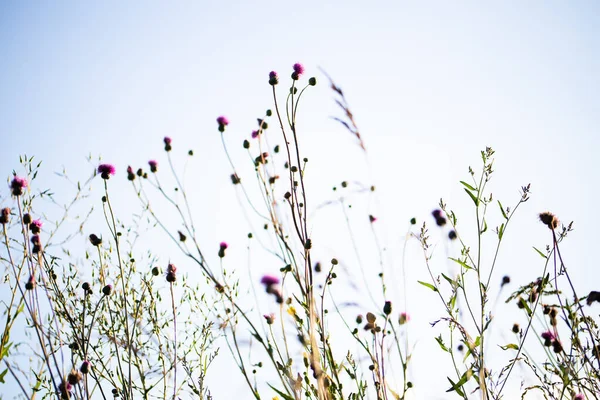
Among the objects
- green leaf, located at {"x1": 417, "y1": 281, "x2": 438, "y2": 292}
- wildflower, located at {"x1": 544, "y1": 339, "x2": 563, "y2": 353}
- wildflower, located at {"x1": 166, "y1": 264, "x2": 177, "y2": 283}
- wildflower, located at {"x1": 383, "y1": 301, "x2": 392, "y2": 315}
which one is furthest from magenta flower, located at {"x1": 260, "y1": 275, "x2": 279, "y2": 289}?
wildflower, located at {"x1": 166, "y1": 264, "x2": 177, "y2": 283}

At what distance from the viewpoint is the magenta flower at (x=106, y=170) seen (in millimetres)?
2559

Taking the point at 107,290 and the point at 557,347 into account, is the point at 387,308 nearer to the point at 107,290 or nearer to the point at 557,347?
the point at 557,347

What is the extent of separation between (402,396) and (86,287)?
1.84 metres

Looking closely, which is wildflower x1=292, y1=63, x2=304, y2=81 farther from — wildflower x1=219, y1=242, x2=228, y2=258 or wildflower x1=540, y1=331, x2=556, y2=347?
wildflower x1=540, y1=331, x2=556, y2=347

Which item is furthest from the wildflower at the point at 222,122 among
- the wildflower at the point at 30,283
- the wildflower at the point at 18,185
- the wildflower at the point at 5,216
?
the wildflower at the point at 30,283

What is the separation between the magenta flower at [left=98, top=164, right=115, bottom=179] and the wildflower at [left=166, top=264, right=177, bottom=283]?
24.3 inches

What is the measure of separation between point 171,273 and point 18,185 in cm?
87

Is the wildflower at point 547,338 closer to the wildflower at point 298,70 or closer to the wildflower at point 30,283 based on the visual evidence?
the wildflower at point 298,70

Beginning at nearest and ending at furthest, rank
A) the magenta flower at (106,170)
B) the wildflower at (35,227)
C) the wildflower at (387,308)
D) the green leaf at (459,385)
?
the green leaf at (459,385)
the wildflower at (387,308)
the wildflower at (35,227)
the magenta flower at (106,170)

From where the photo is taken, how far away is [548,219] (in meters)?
2.01

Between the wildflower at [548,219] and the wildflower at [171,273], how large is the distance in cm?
171

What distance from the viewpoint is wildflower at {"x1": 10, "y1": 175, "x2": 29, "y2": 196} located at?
2.31 meters

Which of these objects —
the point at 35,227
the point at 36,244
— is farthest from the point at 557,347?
the point at 35,227

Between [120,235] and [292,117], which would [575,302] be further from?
[120,235]
